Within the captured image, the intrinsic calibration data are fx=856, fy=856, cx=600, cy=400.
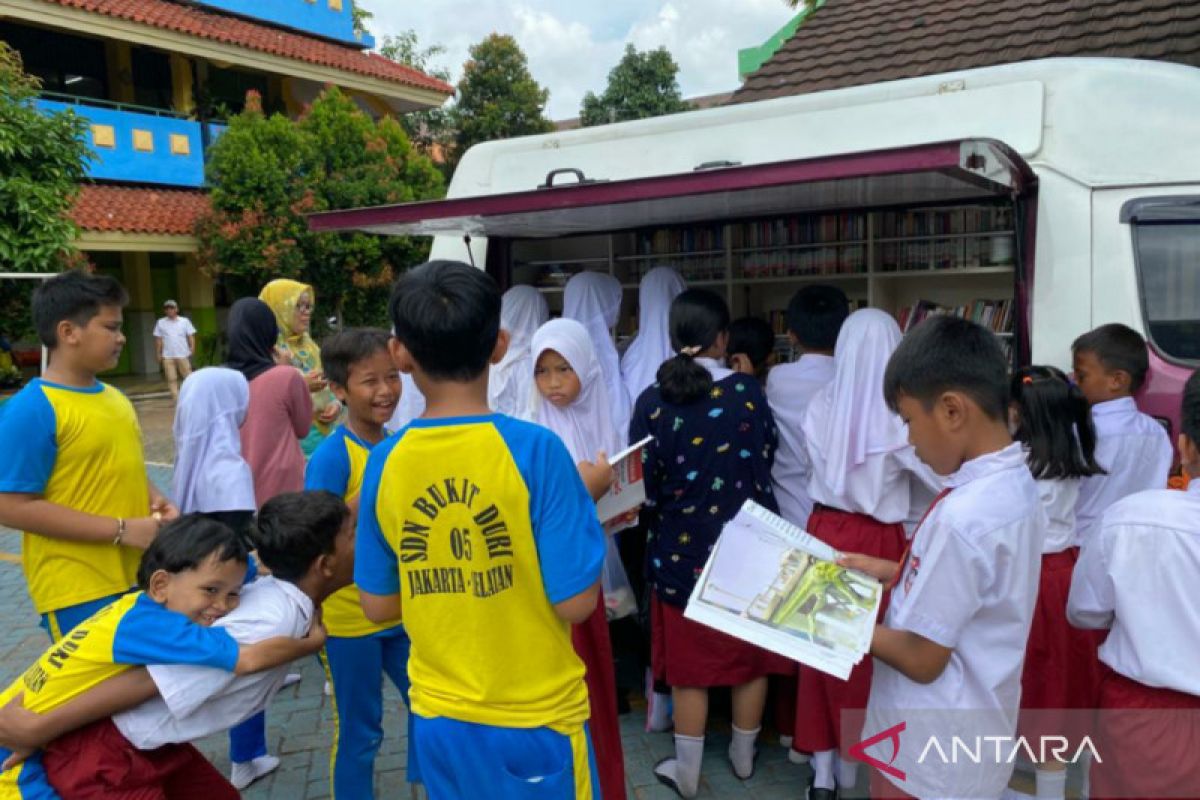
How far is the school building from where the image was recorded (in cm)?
1460

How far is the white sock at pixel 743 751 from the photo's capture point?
3.14 metres

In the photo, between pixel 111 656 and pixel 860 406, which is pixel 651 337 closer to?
pixel 860 406

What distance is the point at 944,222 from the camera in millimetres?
4793

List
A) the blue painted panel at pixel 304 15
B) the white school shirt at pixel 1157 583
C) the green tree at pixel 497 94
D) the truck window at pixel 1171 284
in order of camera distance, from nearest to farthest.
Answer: the white school shirt at pixel 1157 583 → the truck window at pixel 1171 284 → the blue painted panel at pixel 304 15 → the green tree at pixel 497 94

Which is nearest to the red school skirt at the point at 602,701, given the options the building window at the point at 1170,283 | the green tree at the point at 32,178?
the building window at the point at 1170,283

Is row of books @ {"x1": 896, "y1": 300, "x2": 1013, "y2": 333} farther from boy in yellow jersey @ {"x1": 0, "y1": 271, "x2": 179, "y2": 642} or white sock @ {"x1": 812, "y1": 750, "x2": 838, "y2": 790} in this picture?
boy in yellow jersey @ {"x1": 0, "y1": 271, "x2": 179, "y2": 642}

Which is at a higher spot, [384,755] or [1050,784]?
[1050,784]

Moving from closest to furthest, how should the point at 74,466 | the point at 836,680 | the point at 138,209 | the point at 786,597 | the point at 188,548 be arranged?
the point at 786,597, the point at 188,548, the point at 74,466, the point at 836,680, the point at 138,209

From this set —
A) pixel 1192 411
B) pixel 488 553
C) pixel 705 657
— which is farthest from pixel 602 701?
pixel 1192 411

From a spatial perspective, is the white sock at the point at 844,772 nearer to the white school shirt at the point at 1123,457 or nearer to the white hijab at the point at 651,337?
the white school shirt at the point at 1123,457

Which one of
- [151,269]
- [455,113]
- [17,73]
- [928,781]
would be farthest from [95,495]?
[455,113]

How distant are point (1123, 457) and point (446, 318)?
2442 millimetres

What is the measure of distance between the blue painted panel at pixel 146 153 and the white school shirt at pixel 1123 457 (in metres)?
16.0

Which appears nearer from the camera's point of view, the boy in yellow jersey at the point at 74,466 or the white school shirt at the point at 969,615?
the white school shirt at the point at 969,615
